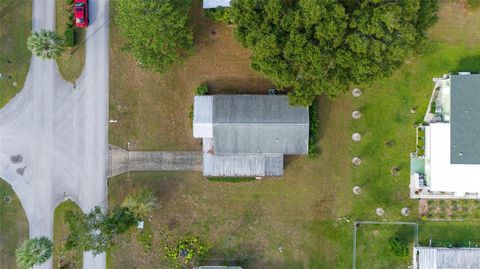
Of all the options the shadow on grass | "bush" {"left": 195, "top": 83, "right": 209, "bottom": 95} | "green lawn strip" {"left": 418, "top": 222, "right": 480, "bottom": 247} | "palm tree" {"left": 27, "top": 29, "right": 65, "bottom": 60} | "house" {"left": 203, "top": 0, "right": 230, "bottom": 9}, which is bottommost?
"green lawn strip" {"left": 418, "top": 222, "right": 480, "bottom": 247}

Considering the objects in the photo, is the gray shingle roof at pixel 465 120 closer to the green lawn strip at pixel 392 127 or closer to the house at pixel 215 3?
the green lawn strip at pixel 392 127

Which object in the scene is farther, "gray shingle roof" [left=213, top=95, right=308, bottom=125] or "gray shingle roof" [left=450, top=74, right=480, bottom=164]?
"gray shingle roof" [left=213, top=95, right=308, bottom=125]

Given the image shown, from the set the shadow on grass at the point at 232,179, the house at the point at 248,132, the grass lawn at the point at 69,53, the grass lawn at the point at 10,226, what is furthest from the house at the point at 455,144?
the grass lawn at the point at 10,226

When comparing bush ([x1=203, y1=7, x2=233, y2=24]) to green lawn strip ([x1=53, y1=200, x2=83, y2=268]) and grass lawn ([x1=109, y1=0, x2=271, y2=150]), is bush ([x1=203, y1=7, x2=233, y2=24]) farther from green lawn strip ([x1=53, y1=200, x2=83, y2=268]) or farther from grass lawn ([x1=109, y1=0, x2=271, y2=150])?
green lawn strip ([x1=53, y1=200, x2=83, y2=268])

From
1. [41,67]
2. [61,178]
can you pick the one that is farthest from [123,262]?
[41,67]

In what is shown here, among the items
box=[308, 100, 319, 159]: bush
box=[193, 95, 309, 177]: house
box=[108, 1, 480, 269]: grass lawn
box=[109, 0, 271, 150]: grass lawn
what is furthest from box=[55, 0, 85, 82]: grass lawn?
box=[308, 100, 319, 159]: bush

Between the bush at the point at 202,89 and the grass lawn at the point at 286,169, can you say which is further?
the bush at the point at 202,89

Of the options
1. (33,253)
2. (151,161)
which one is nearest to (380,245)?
(151,161)
